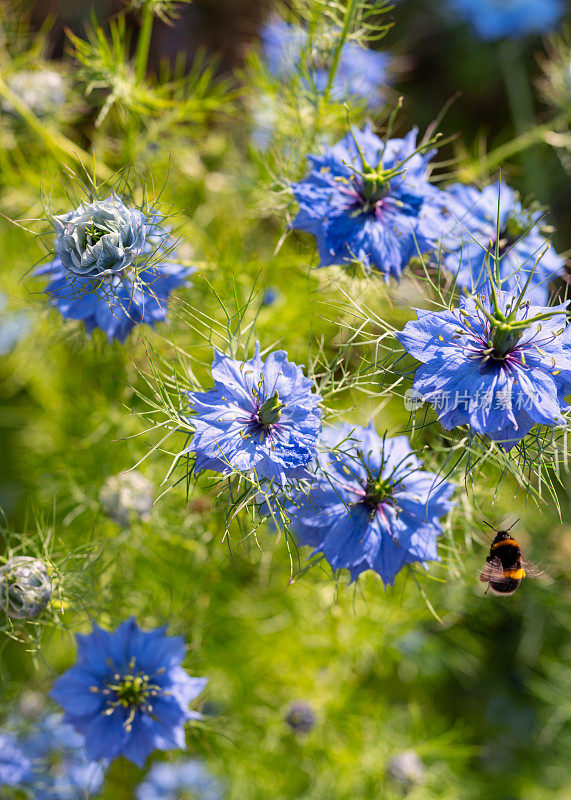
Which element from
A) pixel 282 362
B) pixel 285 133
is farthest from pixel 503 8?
pixel 282 362

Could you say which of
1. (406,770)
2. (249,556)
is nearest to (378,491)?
(249,556)

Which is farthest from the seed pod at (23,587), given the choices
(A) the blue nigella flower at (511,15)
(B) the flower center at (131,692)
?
(A) the blue nigella flower at (511,15)

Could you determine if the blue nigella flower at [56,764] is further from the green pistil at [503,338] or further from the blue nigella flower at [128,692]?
the green pistil at [503,338]

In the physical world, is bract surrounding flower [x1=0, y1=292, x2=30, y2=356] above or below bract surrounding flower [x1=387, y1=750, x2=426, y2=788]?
above

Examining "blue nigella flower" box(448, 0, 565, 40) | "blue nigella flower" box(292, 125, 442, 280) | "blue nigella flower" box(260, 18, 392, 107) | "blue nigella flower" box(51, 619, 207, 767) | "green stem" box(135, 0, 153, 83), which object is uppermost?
"blue nigella flower" box(448, 0, 565, 40)

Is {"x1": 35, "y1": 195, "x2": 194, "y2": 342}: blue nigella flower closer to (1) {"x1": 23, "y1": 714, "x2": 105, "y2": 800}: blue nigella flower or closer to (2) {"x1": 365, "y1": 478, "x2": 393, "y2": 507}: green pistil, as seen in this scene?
(2) {"x1": 365, "y1": 478, "x2": 393, "y2": 507}: green pistil

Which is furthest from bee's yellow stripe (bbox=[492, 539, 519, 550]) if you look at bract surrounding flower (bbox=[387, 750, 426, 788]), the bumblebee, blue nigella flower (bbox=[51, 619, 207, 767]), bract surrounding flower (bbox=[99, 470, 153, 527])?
bract surrounding flower (bbox=[387, 750, 426, 788])
